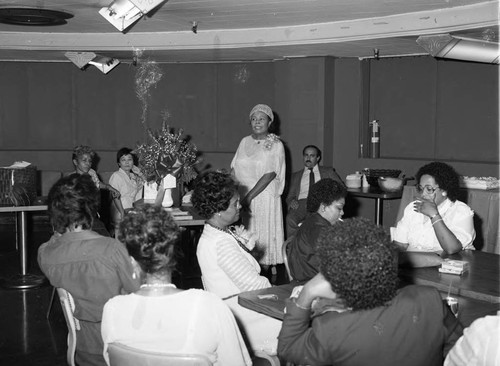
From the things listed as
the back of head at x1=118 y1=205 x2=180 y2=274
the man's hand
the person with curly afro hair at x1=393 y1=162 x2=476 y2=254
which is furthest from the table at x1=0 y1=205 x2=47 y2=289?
the back of head at x1=118 y1=205 x2=180 y2=274

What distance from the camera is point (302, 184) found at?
23.7 ft

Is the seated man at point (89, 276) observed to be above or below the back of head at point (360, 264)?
below

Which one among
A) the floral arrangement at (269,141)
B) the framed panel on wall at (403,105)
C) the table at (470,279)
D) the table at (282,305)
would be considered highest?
the framed panel on wall at (403,105)

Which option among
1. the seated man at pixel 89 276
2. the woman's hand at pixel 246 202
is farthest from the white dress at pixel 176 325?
the woman's hand at pixel 246 202

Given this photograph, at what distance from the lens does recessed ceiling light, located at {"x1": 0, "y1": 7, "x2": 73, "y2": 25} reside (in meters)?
5.95

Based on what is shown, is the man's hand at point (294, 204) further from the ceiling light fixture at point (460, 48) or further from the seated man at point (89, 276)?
the seated man at point (89, 276)

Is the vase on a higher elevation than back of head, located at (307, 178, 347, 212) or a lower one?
lower

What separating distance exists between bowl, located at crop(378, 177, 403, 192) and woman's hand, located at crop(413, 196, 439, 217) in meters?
3.19

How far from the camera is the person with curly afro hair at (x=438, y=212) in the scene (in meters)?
4.03

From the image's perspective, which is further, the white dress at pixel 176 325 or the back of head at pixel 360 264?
the white dress at pixel 176 325

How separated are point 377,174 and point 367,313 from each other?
222 inches

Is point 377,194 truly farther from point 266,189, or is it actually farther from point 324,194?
point 324,194

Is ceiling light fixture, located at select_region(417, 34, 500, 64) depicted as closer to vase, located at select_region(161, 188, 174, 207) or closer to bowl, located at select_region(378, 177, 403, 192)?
bowl, located at select_region(378, 177, 403, 192)

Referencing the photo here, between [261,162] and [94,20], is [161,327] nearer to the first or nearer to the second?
[261,162]
